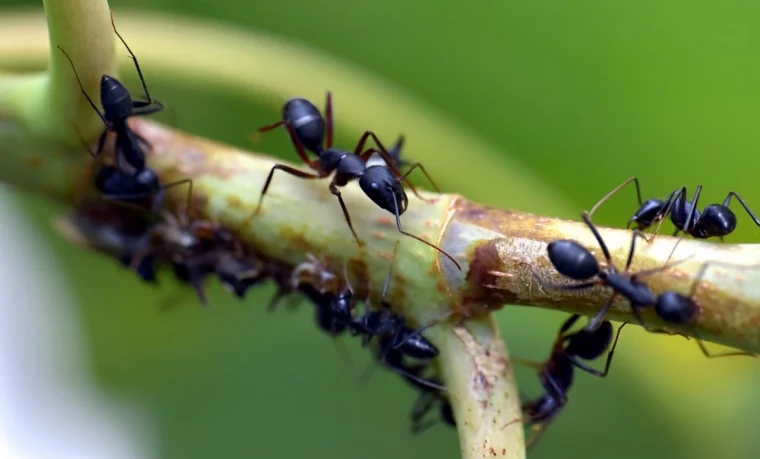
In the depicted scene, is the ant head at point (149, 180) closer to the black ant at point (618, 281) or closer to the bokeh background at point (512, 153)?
the bokeh background at point (512, 153)

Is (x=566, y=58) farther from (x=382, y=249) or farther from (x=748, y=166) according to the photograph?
(x=382, y=249)

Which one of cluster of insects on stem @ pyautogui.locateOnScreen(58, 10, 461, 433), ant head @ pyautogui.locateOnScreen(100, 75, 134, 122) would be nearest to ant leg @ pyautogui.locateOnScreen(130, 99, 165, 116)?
cluster of insects on stem @ pyautogui.locateOnScreen(58, 10, 461, 433)

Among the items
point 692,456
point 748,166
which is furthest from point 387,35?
point 692,456

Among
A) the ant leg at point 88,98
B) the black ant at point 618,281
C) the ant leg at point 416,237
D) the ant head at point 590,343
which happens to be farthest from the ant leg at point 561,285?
the ant leg at point 88,98

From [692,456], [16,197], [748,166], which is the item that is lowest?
[16,197]

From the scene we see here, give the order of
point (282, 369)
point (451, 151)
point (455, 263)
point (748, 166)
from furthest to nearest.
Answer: point (282, 369) < point (451, 151) < point (748, 166) < point (455, 263)

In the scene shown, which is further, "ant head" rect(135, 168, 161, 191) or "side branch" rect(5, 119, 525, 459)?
"ant head" rect(135, 168, 161, 191)

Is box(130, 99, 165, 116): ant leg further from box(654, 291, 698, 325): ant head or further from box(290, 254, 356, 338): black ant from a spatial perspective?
box(654, 291, 698, 325): ant head
